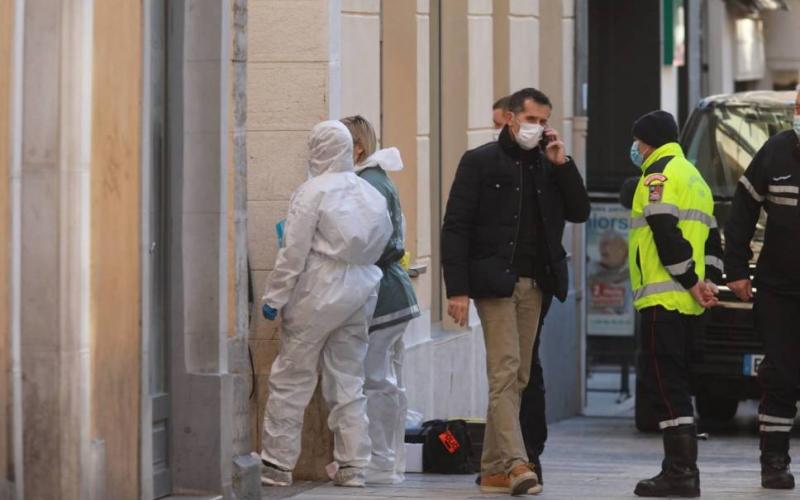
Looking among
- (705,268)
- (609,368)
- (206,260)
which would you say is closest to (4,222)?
(206,260)

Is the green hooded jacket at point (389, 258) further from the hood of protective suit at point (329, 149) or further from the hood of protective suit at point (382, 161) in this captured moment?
the hood of protective suit at point (329, 149)

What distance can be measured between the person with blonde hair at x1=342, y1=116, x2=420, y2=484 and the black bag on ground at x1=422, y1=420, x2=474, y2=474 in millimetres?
368

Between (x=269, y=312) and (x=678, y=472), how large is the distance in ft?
6.86

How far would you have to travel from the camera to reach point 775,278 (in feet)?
34.3

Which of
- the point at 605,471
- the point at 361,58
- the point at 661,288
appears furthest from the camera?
the point at 361,58

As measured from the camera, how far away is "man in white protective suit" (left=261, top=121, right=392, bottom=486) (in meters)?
10.6

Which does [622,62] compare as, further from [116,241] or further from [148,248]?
[116,241]

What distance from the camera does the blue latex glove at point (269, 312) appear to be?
35.0ft

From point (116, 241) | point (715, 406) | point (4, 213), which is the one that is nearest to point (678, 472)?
point (116, 241)

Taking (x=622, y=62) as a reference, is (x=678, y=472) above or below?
below

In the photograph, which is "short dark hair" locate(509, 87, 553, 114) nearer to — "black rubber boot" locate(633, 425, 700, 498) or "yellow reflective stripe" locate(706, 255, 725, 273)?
"yellow reflective stripe" locate(706, 255, 725, 273)

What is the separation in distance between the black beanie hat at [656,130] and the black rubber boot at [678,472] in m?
1.40

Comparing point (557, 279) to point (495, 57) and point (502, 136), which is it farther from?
point (495, 57)

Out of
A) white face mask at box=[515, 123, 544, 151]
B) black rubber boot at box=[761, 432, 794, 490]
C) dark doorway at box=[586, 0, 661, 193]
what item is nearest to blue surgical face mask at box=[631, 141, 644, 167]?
white face mask at box=[515, 123, 544, 151]
